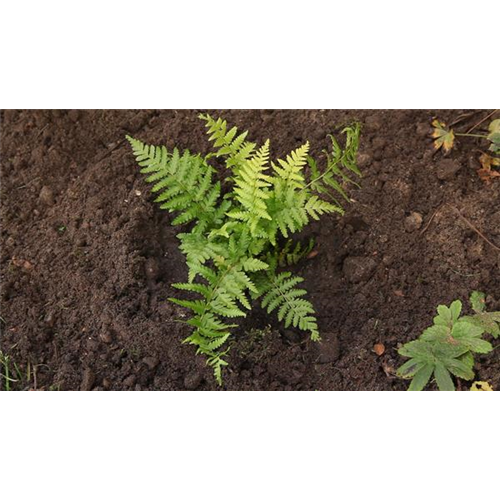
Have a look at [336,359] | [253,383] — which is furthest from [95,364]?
[336,359]

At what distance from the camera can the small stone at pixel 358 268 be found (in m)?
3.53

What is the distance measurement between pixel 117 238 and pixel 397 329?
1488 mm

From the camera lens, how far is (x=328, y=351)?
333 centimetres

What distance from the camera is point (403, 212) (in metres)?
3.73

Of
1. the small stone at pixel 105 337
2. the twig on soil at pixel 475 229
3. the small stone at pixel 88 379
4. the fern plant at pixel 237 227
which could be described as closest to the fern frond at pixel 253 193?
the fern plant at pixel 237 227

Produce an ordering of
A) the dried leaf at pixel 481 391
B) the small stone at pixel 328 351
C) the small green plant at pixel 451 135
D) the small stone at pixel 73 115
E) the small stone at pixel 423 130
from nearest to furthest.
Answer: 1. the dried leaf at pixel 481 391
2. the small stone at pixel 328 351
3. the small green plant at pixel 451 135
4. the small stone at pixel 423 130
5. the small stone at pixel 73 115

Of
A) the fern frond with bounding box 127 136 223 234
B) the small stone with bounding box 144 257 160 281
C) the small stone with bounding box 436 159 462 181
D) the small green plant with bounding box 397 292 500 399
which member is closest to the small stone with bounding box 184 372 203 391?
the small stone with bounding box 144 257 160 281

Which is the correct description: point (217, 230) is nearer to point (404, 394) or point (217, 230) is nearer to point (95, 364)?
point (95, 364)

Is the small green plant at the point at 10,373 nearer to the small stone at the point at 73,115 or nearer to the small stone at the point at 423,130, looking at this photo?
the small stone at the point at 73,115

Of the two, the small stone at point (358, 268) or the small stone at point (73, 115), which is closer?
the small stone at point (358, 268)

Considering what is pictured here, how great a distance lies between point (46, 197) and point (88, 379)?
1.14 m

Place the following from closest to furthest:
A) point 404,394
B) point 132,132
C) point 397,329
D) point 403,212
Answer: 1. point 404,394
2. point 397,329
3. point 403,212
4. point 132,132

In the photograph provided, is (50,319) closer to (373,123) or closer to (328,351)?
(328,351)

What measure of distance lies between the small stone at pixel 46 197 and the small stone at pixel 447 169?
2.14 m
